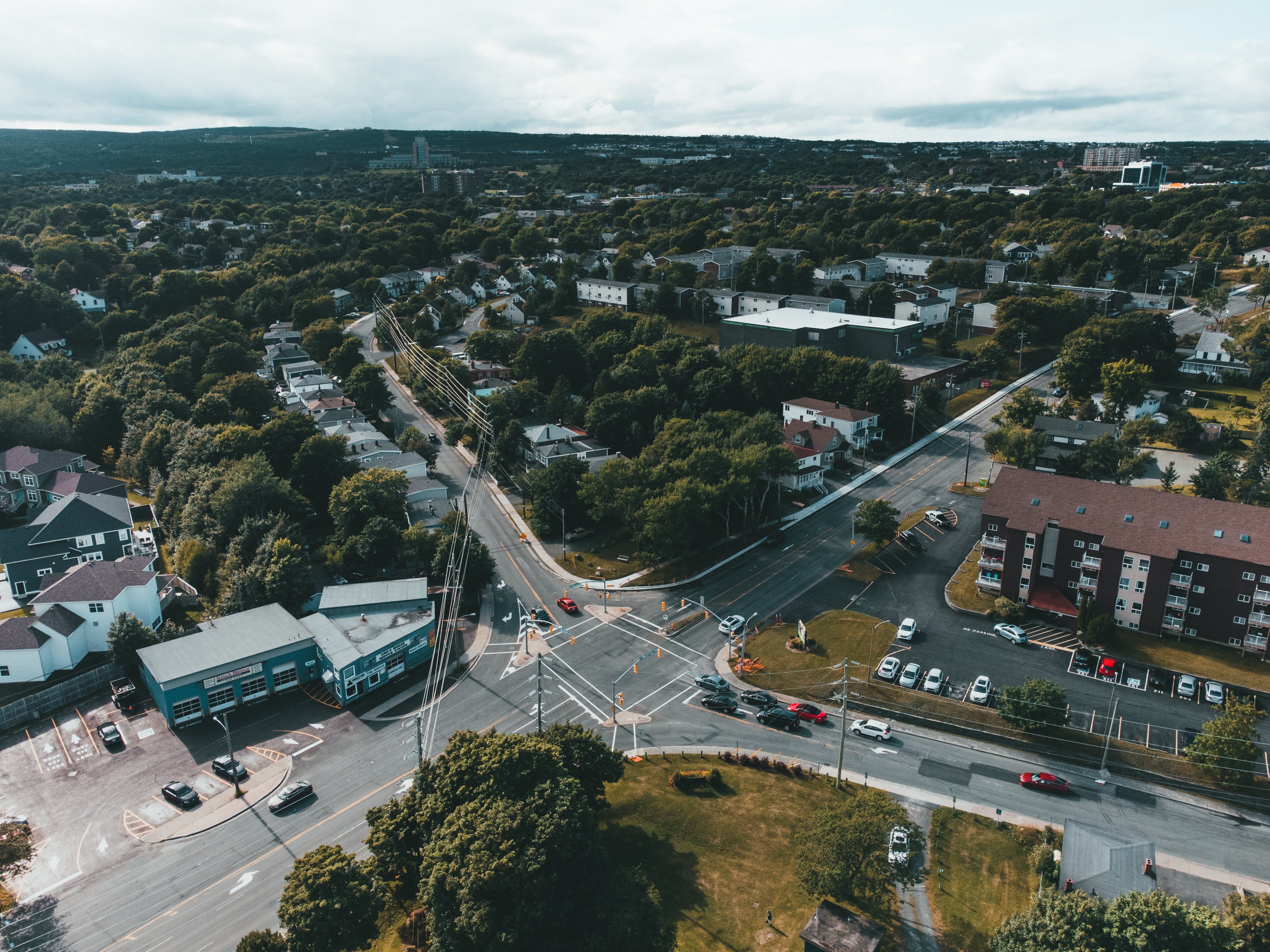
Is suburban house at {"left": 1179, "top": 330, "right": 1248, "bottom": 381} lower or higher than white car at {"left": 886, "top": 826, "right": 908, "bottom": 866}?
higher

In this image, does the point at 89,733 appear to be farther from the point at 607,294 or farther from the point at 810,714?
the point at 607,294

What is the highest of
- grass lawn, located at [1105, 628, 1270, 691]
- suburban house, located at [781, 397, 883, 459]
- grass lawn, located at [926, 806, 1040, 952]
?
suburban house, located at [781, 397, 883, 459]

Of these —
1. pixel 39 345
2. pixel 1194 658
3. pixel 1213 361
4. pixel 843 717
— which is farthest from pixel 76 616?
pixel 1213 361

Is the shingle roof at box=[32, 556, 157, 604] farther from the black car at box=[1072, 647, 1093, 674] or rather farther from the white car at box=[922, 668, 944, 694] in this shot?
the black car at box=[1072, 647, 1093, 674]

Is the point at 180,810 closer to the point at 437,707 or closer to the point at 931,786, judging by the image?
the point at 437,707

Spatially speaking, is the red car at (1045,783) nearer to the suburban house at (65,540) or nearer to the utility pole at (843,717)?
the utility pole at (843,717)

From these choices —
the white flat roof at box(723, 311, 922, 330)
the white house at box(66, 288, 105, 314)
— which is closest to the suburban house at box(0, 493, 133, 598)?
the white house at box(66, 288, 105, 314)
